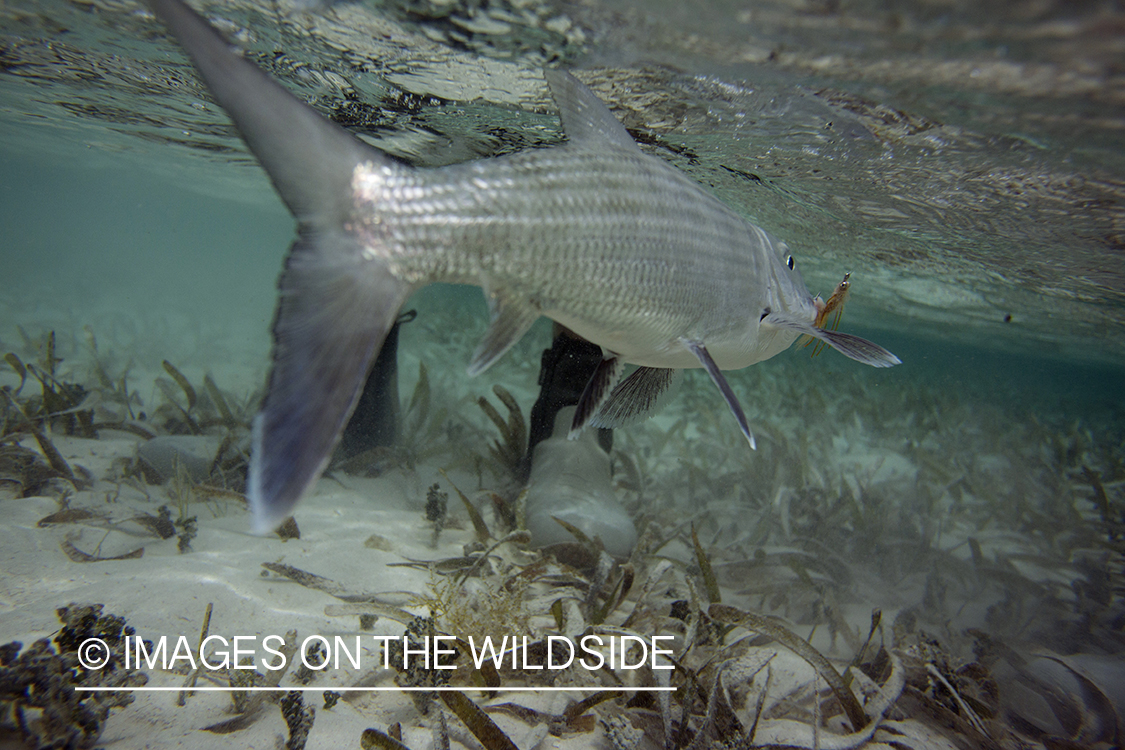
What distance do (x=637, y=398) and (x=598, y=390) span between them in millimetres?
420

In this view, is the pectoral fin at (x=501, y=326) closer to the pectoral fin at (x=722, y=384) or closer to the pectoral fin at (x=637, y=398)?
the pectoral fin at (x=722, y=384)

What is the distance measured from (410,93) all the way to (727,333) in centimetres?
587

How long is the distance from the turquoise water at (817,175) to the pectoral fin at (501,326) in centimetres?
189

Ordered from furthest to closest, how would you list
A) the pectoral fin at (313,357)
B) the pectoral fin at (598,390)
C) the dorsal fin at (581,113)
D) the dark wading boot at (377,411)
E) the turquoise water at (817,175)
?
the dark wading boot at (377,411), the turquoise water at (817,175), the pectoral fin at (598,390), the dorsal fin at (581,113), the pectoral fin at (313,357)

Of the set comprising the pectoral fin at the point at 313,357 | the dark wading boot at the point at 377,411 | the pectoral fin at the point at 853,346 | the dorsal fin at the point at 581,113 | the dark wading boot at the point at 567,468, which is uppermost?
the dorsal fin at the point at 581,113

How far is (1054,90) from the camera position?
4.09m

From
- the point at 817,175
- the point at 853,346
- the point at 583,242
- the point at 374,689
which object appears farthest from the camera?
the point at 817,175

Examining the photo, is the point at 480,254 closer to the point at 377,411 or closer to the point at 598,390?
the point at 598,390

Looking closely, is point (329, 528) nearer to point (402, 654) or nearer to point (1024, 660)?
point (402, 654)

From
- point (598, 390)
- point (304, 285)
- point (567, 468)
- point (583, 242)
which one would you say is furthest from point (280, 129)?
point (567, 468)

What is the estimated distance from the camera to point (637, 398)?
2.78 metres

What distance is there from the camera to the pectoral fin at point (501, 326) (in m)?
1.67

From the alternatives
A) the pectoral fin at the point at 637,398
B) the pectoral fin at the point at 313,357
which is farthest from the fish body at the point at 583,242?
the pectoral fin at the point at 637,398

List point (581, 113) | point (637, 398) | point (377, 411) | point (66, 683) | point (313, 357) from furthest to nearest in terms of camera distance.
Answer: point (377, 411), point (637, 398), point (581, 113), point (66, 683), point (313, 357)
